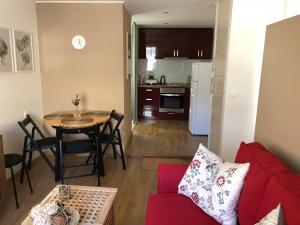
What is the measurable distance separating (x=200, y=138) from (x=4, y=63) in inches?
142

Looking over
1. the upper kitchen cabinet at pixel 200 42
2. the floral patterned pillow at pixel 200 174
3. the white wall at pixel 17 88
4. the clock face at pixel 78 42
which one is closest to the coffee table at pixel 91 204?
the floral patterned pillow at pixel 200 174

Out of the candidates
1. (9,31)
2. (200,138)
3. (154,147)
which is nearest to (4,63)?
(9,31)

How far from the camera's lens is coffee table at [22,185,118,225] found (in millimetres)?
A: 1634

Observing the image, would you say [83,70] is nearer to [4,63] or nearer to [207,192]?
[4,63]

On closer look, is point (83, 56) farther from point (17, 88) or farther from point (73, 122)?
point (73, 122)

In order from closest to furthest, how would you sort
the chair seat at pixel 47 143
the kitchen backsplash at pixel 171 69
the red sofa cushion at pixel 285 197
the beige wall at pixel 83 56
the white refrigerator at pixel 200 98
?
the red sofa cushion at pixel 285 197 → the chair seat at pixel 47 143 → the beige wall at pixel 83 56 → the white refrigerator at pixel 200 98 → the kitchen backsplash at pixel 171 69

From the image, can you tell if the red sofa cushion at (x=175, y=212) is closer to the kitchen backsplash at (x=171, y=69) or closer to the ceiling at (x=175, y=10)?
the ceiling at (x=175, y=10)

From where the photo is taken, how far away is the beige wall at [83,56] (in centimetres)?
368

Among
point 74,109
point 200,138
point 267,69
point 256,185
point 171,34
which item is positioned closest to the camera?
point 256,185

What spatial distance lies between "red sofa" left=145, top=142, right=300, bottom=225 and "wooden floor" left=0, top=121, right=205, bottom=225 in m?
0.68

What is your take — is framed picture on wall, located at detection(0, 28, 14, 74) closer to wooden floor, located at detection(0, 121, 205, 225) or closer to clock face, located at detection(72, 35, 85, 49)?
A: clock face, located at detection(72, 35, 85, 49)

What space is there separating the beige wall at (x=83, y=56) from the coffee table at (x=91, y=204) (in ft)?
6.81

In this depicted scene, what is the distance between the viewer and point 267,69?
7.45 feet

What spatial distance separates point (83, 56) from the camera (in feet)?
12.5
